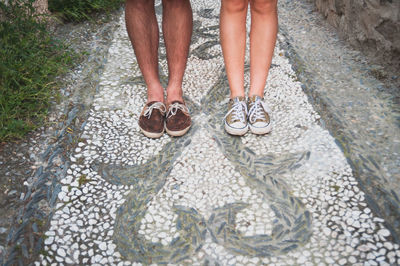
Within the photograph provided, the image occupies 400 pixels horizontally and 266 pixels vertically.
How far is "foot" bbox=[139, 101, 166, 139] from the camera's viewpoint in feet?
5.81

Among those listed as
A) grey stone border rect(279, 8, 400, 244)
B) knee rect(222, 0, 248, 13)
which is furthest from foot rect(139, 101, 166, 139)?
grey stone border rect(279, 8, 400, 244)

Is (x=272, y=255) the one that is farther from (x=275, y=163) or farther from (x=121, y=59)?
(x=121, y=59)

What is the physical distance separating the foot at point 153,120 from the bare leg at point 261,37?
1.59 feet

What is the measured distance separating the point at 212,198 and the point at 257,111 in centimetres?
55

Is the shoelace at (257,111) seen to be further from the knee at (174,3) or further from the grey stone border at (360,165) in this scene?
the knee at (174,3)

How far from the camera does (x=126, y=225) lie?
53.3 inches

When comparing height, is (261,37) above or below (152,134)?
above

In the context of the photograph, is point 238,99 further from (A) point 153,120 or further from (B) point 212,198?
(B) point 212,198

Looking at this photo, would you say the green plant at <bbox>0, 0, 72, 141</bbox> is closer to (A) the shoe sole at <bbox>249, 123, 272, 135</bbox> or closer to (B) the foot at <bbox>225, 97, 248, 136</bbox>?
(B) the foot at <bbox>225, 97, 248, 136</bbox>

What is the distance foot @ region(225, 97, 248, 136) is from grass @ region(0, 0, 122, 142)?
92cm

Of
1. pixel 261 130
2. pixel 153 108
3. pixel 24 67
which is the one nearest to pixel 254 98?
pixel 261 130

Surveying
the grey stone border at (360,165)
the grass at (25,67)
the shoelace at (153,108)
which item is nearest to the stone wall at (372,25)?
the grey stone border at (360,165)

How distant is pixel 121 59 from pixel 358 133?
5.07 feet

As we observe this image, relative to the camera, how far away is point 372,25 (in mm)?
2178
